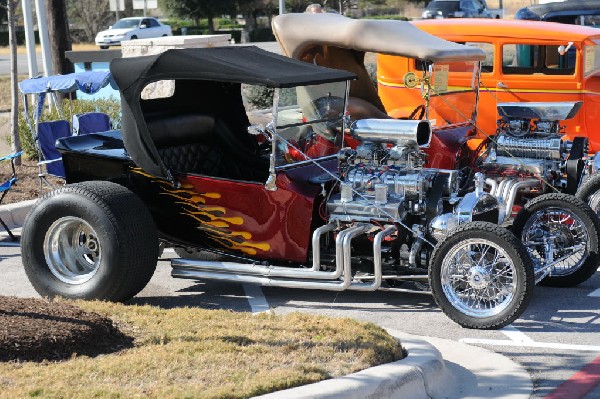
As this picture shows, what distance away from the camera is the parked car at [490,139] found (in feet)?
27.1

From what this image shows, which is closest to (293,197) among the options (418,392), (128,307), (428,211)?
(428,211)

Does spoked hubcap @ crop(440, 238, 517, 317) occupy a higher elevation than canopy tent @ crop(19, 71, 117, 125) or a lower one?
lower

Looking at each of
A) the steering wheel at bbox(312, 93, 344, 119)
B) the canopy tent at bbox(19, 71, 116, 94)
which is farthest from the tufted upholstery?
the canopy tent at bbox(19, 71, 116, 94)

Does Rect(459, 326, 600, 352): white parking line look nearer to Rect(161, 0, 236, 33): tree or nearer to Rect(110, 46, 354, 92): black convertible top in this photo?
Rect(110, 46, 354, 92): black convertible top

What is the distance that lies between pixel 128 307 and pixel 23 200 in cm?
531

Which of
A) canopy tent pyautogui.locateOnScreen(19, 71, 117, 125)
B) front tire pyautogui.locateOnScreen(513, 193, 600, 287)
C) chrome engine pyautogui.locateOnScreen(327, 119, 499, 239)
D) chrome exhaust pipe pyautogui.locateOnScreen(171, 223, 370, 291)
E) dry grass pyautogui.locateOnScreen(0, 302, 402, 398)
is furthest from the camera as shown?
canopy tent pyautogui.locateOnScreen(19, 71, 117, 125)

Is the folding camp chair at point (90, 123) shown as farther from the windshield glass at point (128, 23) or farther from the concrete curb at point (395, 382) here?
the windshield glass at point (128, 23)

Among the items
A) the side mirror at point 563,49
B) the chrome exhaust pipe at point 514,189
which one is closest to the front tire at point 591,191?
the chrome exhaust pipe at point 514,189

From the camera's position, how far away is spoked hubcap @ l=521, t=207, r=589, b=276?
819 cm

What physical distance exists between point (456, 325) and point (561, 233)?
147cm

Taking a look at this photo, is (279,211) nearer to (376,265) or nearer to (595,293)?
(376,265)

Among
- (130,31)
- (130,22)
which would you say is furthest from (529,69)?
(130,22)

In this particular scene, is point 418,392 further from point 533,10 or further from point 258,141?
point 533,10

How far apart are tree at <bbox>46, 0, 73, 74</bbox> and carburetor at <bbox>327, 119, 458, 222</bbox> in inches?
413
